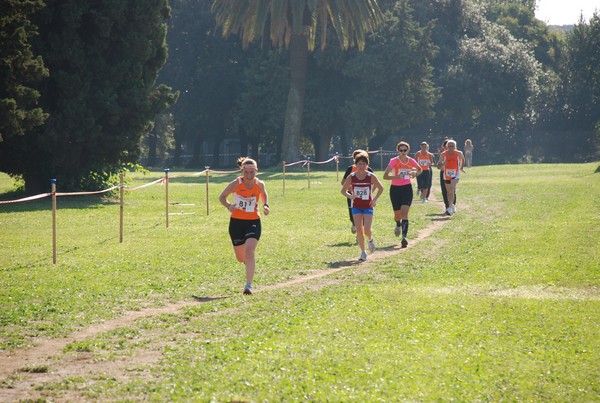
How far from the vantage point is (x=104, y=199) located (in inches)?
1371

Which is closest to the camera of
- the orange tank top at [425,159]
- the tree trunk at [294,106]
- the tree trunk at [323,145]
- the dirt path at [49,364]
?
the dirt path at [49,364]

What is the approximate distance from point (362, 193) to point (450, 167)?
9664 millimetres

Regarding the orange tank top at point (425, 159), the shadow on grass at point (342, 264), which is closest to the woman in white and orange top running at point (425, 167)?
the orange tank top at point (425, 159)

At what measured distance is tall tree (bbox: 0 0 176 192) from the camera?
31.7 meters

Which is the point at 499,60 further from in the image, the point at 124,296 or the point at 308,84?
the point at 124,296

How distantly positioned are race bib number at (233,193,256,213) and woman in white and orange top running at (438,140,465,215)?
44.0 ft

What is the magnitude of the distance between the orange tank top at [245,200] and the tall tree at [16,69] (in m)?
14.1

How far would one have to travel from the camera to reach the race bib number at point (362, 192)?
1703 centimetres

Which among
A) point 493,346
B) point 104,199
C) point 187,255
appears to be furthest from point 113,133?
point 493,346

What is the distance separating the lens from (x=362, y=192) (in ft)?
56.0

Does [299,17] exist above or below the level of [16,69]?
above

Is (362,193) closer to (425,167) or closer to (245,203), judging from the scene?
(245,203)

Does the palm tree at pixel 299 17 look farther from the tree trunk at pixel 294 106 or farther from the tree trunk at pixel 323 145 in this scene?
the tree trunk at pixel 323 145

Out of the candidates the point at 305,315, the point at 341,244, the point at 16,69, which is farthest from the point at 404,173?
the point at 16,69
